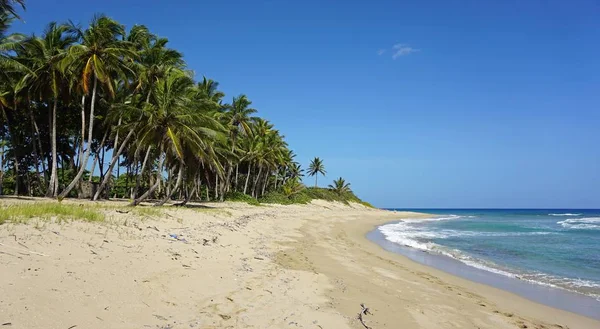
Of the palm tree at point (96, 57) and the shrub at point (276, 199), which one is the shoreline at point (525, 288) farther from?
the shrub at point (276, 199)

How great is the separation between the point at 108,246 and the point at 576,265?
16978 millimetres

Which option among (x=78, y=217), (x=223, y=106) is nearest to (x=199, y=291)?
(x=78, y=217)

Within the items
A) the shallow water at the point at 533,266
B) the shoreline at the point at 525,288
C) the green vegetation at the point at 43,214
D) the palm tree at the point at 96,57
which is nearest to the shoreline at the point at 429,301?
the shoreline at the point at 525,288

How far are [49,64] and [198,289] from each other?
24302 mm

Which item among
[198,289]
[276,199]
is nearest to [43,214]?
[198,289]

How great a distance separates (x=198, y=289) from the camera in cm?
656

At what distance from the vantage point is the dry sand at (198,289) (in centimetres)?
484

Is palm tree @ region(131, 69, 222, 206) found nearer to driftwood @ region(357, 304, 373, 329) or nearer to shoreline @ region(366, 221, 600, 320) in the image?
shoreline @ region(366, 221, 600, 320)

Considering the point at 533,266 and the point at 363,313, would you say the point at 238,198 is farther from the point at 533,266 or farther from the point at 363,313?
the point at 363,313

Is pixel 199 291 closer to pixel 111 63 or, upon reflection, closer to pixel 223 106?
pixel 111 63

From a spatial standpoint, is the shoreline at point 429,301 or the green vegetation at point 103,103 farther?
the green vegetation at point 103,103

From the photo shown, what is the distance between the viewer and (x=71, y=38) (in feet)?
83.3

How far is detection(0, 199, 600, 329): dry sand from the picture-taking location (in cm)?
484

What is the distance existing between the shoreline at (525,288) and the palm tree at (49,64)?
23411 mm
